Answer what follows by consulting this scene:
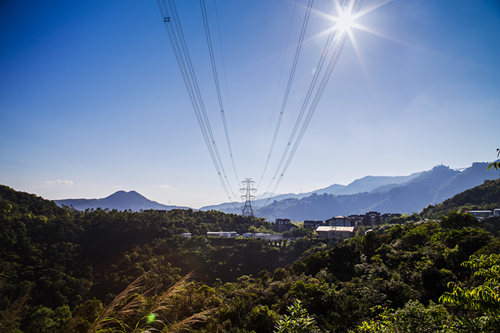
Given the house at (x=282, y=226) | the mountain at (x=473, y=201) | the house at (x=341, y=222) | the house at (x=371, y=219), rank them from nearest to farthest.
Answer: the mountain at (x=473, y=201), the house at (x=341, y=222), the house at (x=371, y=219), the house at (x=282, y=226)

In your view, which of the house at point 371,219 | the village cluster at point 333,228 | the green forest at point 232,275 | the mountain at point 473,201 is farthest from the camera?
the house at point 371,219

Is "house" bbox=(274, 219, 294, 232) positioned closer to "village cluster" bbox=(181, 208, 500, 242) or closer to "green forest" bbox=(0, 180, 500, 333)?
"village cluster" bbox=(181, 208, 500, 242)

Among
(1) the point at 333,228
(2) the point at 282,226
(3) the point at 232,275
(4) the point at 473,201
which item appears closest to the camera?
(3) the point at 232,275

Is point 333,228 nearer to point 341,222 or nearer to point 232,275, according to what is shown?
point 341,222

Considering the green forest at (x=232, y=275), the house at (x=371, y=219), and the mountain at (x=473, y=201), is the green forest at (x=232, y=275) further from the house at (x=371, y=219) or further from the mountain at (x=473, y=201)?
the house at (x=371, y=219)

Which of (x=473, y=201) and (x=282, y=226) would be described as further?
(x=282, y=226)

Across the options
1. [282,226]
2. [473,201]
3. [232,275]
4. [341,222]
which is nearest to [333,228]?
[341,222]

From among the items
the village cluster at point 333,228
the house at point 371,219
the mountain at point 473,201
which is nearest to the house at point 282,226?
the village cluster at point 333,228

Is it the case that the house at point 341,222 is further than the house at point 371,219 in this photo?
No
